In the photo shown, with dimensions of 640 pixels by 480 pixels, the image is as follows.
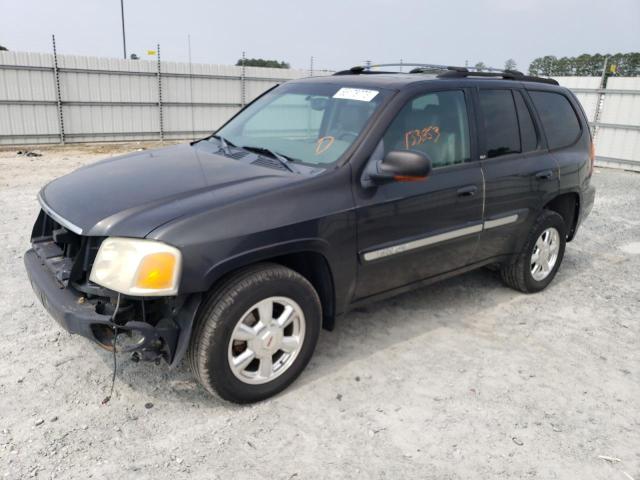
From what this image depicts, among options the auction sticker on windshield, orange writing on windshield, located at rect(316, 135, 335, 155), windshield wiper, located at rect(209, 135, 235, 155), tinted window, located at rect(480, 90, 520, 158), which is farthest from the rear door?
windshield wiper, located at rect(209, 135, 235, 155)

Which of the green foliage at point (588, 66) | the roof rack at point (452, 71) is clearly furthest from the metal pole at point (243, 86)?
the roof rack at point (452, 71)

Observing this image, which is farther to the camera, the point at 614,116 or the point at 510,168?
the point at 614,116

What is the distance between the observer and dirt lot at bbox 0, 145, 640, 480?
105 inches

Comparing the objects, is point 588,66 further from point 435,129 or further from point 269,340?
point 269,340

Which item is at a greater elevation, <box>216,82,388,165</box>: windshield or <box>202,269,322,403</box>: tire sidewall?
<box>216,82,388,165</box>: windshield

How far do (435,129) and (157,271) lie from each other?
2125 mm

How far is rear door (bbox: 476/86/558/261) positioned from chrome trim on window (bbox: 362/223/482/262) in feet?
0.68

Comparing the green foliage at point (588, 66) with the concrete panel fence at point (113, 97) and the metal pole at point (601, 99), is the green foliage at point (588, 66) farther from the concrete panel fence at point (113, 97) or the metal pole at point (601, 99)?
the concrete panel fence at point (113, 97)

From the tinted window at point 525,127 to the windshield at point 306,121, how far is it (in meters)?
1.46

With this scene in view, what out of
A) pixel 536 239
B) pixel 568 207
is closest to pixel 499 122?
pixel 536 239

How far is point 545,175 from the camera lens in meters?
4.50

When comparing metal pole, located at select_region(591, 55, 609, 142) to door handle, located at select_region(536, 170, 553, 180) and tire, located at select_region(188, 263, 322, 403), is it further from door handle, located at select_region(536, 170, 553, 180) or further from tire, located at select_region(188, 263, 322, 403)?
tire, located at select_region(188, 263, 322, 403)

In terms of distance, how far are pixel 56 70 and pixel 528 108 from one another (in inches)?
562

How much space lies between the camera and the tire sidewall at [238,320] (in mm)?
2801
